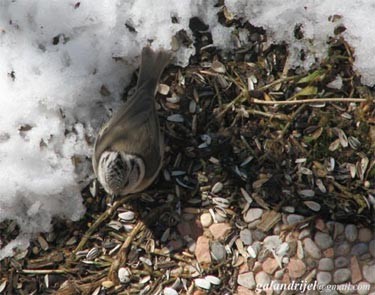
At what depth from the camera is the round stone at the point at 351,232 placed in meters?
3.29

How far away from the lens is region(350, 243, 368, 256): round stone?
3.28m

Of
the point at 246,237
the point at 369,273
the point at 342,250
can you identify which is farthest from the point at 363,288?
the point at 246,237

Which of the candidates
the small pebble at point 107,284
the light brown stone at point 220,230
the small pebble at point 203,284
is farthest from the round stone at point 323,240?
the small pebble at point 107,284

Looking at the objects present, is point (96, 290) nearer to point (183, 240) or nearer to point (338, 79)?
point (183, 240)

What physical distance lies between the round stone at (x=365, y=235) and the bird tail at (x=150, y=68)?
996 millimetres

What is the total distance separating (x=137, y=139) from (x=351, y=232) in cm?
93

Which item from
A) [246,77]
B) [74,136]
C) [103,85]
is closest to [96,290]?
[74,136]

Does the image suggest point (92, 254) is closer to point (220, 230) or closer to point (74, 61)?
point (220, 230)

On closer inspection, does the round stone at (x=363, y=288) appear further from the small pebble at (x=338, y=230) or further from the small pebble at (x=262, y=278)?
the small pebble at (x=262, y=278)

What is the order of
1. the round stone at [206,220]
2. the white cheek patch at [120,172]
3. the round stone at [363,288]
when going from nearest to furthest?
1. the white cheek patch at [120,172]
2. the round stone at [363,288]
3. the round stone at [206,220]

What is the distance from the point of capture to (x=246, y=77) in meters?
3.43

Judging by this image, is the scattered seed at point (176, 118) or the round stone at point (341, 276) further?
the scattered seed at point (176, 118)

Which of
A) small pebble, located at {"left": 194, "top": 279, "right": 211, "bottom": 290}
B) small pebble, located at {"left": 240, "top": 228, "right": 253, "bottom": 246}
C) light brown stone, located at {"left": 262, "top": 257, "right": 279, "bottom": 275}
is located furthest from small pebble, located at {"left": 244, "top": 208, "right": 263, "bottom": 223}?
small pebble, located at {"left": 194, "top": 279, "right": 211, "bottom": 290}

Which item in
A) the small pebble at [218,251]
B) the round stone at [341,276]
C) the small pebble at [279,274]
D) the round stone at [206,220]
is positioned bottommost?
the round stone at [341,276]
